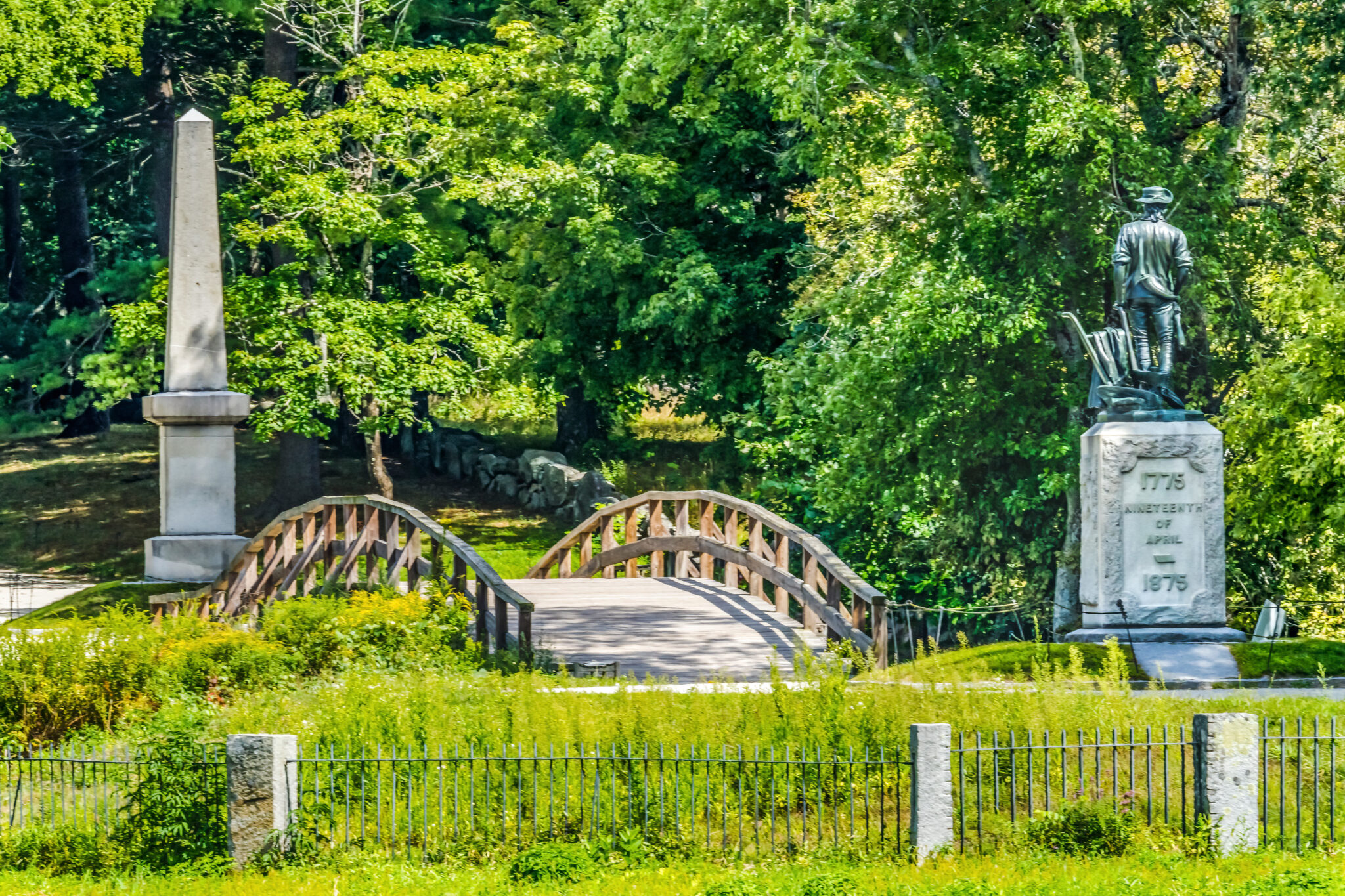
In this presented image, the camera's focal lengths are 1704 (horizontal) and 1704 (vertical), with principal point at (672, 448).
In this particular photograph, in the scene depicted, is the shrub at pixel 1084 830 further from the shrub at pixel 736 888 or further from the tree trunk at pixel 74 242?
the tree trunk at pixel 74 242

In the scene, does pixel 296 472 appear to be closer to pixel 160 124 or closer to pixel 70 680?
pixel 160 124

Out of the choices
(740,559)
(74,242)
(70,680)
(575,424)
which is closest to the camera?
(70,680)

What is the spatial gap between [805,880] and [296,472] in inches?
876

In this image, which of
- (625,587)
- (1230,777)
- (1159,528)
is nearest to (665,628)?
(625,587)

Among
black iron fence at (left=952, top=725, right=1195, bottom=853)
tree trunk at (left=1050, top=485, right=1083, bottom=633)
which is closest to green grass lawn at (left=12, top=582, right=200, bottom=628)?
black iron fence at (left=952, top=725, right=1195, bottom=853)

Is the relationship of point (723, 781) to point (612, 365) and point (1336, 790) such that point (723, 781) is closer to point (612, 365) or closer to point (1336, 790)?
point (1336, 790)

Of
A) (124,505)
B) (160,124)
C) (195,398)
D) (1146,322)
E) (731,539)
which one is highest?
(160,124)

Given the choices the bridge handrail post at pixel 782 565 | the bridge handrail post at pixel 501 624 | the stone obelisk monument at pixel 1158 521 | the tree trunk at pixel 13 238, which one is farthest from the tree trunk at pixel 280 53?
the stone obelisk monument at pixel 1158 521

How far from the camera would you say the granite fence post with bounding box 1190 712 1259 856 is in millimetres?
10094

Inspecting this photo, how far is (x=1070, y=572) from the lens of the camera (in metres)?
22.3

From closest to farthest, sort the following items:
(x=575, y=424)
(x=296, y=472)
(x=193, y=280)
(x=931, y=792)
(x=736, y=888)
Result: 1. (x=736, y=888)
2. (x=931, y=792)
3. (x=193, y=280)
4. (x=296, y=472)
5. (x=575, y=424)

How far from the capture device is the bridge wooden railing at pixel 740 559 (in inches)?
669

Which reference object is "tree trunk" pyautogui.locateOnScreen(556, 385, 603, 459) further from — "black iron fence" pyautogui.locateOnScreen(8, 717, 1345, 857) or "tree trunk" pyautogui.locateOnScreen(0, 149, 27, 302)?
"black iron fence" pyautogui.locateOnScreen(8, 717, 1345, 857)

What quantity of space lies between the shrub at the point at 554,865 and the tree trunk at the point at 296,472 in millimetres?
21007
